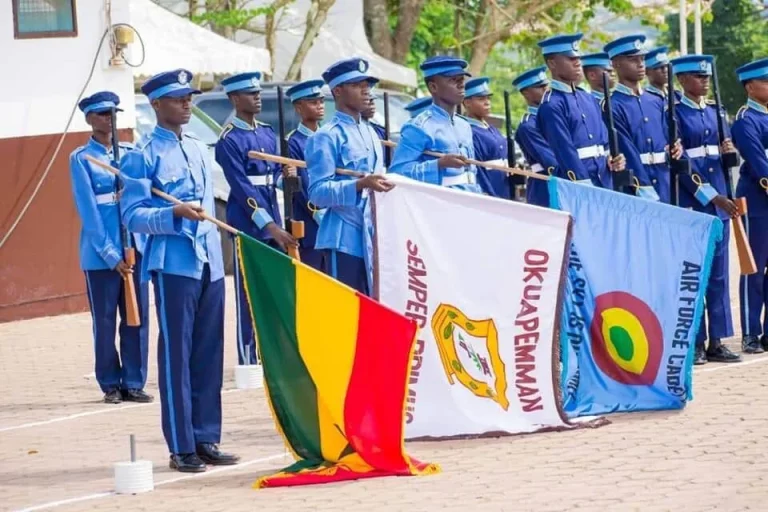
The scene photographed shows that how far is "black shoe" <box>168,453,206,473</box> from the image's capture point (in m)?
9.51

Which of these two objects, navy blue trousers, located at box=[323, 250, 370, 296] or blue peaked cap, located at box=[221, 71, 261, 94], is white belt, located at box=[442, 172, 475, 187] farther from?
blue peaked cap, located at box=[221, 71, 261, 94]

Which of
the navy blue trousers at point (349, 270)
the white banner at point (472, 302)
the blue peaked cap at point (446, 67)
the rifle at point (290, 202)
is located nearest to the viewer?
the white banner at point (472, 302)

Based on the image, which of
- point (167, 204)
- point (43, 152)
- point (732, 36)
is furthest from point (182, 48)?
point (732, 36)

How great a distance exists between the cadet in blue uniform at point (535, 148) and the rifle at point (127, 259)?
274 centimetres

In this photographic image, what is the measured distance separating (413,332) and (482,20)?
23221mm

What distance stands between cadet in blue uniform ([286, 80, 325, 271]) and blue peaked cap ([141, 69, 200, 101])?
3.26m

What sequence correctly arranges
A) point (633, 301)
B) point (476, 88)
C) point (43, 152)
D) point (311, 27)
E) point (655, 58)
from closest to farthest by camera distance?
point (633, 301) < point (655, 58) < point (476, 88) < point (43, 152) < point (311, 27)

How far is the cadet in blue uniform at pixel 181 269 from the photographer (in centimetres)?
945

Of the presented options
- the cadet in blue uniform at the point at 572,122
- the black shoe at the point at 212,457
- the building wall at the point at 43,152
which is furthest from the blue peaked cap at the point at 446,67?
the building wall at the point at 43,152

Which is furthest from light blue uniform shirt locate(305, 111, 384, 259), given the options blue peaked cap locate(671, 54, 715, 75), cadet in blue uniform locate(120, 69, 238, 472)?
blue peaked cap locate(671, 54, 715, 75)

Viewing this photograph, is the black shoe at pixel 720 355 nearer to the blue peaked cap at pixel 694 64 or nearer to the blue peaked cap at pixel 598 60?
the blue peaked cap at pixel 694 64

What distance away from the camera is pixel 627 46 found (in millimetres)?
12672

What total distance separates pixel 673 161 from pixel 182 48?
35.9 feet

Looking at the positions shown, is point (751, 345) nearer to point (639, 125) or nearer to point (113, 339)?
point (639, 125)
